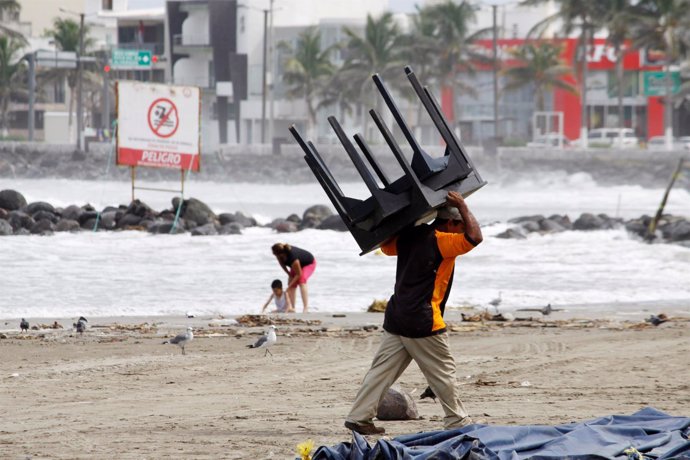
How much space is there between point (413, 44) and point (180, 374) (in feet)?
261

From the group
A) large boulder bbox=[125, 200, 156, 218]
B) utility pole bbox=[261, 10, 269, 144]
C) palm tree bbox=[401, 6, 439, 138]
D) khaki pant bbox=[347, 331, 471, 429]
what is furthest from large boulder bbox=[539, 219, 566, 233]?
palm tree bbox=[401, 6, 439, 138]

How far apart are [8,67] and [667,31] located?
2015 inches

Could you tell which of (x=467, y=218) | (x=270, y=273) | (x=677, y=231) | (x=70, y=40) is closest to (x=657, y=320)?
(x=467, y=218)

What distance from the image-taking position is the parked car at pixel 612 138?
74169mm

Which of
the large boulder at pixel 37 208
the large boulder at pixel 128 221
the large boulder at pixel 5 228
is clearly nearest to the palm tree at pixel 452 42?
the large boulder at pixel 37 208

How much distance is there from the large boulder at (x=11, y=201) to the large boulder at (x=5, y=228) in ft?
12.6

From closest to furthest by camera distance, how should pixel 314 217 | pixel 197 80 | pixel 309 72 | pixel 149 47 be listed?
pixel 314 217, pixel 309 72, pixel 197 80, pixel 149 47

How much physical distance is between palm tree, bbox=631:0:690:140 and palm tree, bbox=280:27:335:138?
24.6 m

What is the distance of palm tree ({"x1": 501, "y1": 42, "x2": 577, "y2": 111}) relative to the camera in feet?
274

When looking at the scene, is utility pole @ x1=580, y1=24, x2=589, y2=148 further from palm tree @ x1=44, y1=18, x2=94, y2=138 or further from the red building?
palm tree @ x1=44, y1=18, x2=94, y2=138

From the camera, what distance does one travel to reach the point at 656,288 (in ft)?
73.4

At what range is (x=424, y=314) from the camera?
25.5 feet

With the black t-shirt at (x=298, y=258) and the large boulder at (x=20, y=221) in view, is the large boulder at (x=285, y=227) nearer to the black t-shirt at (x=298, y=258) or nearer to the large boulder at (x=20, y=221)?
the large boulder at (x=20, y=221)

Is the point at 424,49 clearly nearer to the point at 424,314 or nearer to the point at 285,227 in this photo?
the point at 285,227
